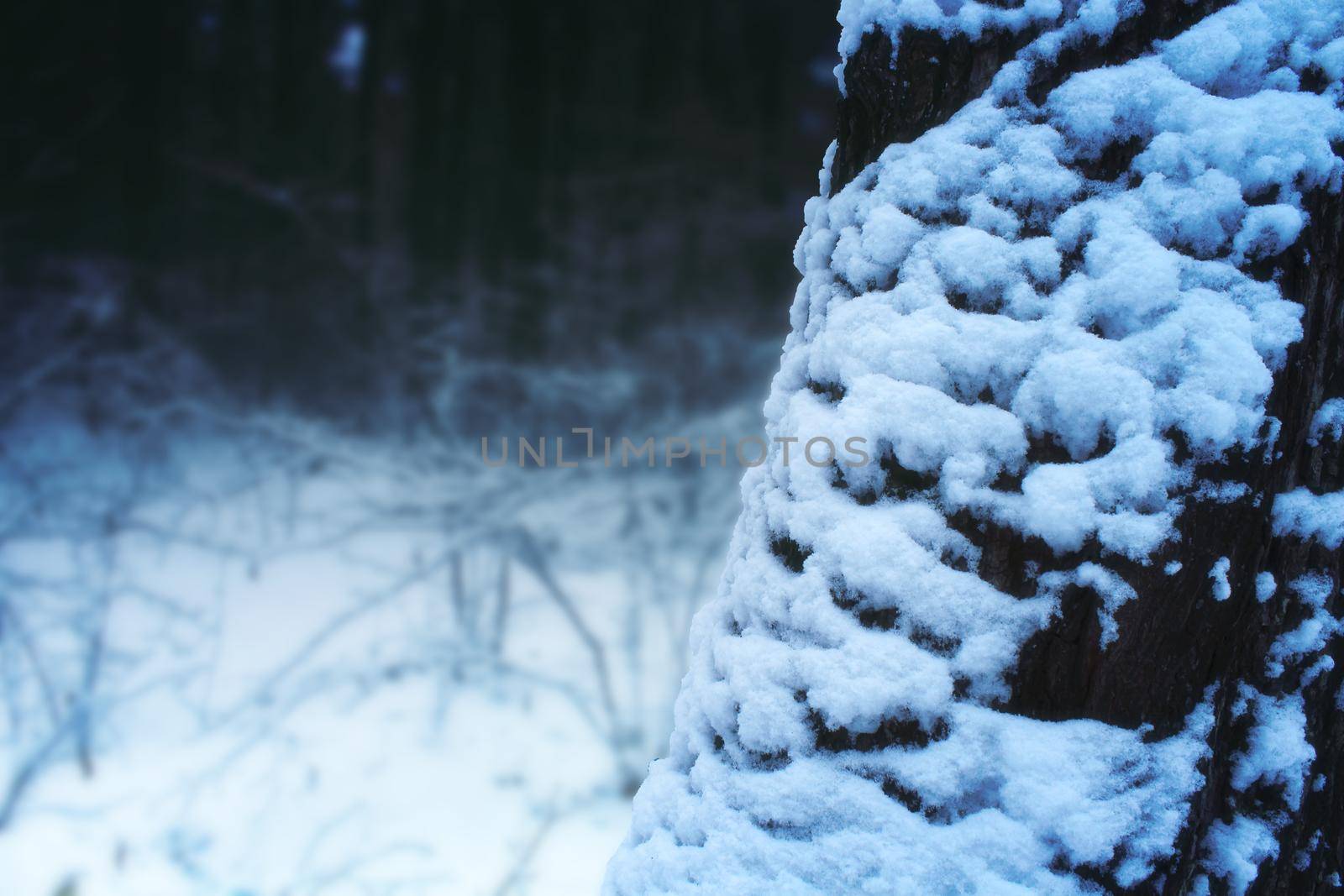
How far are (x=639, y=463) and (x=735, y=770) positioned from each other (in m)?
5.14

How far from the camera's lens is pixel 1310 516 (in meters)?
0.53

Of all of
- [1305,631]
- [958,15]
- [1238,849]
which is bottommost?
[1238,849]

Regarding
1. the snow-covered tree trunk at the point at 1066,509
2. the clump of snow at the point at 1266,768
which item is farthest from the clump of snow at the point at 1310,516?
the clump of snow at the point at 1266,768

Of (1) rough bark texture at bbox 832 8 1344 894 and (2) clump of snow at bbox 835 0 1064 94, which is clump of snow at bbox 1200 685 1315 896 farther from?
(2) clump of snow at bbox 835 0 1064 94

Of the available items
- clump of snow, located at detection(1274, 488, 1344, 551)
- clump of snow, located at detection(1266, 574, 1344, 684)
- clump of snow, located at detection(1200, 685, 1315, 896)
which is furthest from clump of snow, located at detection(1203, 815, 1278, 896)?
clump of snow, located at detection(1274, 488, 1344, 551)

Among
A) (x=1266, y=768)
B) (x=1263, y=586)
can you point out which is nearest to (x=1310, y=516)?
(x=1263, y=586)

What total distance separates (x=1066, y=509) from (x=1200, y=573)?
0.33 feet

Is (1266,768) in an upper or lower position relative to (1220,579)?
lower

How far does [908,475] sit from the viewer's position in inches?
20.6

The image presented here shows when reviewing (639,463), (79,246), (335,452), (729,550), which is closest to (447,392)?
(335,452)

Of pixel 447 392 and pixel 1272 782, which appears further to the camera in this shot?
pixel 447 392

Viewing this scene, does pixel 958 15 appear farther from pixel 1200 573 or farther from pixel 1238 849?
pixel 1238 849

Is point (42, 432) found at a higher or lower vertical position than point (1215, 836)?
lower

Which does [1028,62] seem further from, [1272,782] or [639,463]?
[639,463]
